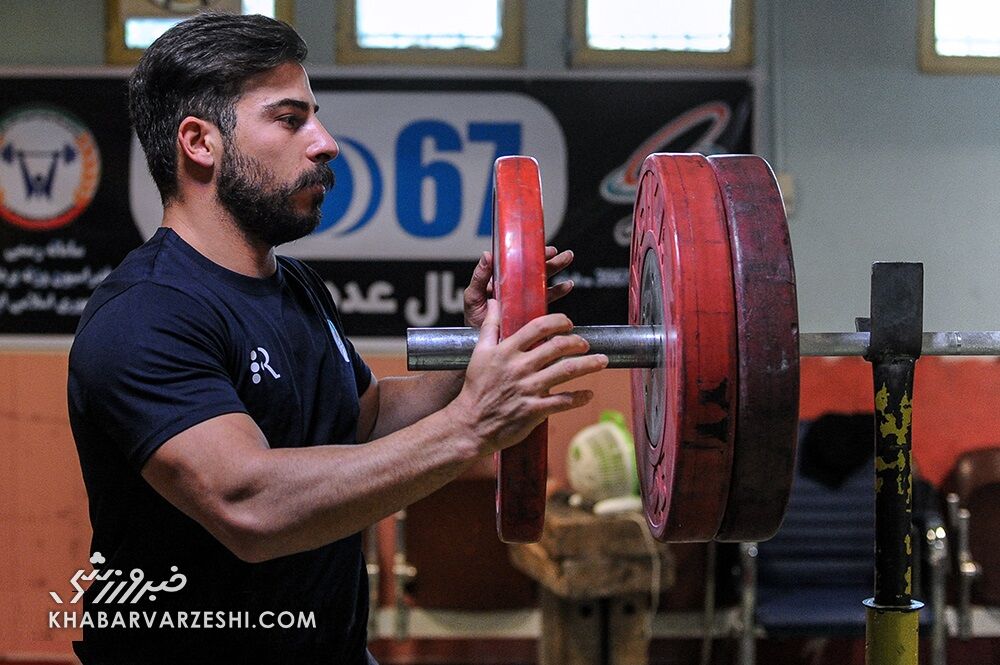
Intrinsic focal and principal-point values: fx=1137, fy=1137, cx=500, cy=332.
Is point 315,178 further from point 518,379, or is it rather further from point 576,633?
point 576,633

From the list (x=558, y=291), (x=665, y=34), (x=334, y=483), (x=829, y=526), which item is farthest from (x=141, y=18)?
(x=334, y=483)

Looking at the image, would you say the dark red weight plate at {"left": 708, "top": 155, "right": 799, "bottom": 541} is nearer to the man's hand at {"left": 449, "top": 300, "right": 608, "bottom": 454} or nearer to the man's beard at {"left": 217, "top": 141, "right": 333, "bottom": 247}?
the man's hand at {"left": 449, "top": 300, "right": 608, "bottom": 454}

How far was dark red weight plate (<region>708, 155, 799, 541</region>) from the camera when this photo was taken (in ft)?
4.25

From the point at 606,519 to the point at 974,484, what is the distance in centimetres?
124

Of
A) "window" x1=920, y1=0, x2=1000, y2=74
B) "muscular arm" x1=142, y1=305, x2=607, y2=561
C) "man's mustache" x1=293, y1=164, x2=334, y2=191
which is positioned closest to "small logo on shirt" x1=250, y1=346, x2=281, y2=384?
"muscular arm" x1=142, y1=305, x2=607, y2=561

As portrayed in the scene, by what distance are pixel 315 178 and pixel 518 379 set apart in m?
0.47

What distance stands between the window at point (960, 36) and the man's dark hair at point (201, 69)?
269cm

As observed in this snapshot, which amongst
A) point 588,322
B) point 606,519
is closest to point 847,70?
point 588,322

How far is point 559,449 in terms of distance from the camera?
362cm

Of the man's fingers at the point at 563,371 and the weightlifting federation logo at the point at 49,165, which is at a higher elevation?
the weightlifting federation logo at the point at 49,165

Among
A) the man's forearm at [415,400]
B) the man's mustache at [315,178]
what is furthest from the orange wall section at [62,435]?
the man's mustache at [315,178]

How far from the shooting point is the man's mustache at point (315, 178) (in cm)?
152

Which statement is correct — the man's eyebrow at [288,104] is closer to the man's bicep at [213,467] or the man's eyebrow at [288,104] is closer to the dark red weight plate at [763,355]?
the man's bicep at [213,467]

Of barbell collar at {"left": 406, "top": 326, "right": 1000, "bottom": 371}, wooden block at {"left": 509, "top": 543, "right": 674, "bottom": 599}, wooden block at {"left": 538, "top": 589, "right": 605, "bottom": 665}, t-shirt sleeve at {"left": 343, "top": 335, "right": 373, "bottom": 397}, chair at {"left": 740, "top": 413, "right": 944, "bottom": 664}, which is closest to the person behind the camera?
barbell collar at {"left": 406, "top": 326, "right": 1000, "bottom": 371}
